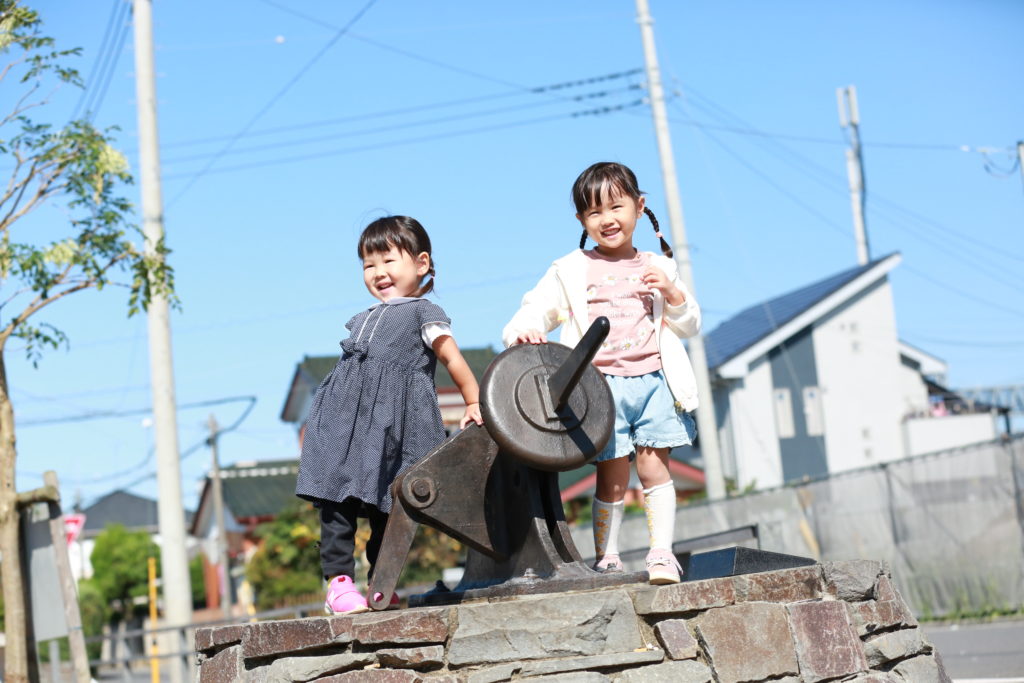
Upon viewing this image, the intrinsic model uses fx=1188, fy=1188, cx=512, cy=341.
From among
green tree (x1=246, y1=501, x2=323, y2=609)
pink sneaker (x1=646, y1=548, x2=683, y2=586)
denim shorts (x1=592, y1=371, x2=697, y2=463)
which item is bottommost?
green tree (x1=246, y1=501, x2=323, y2=609)

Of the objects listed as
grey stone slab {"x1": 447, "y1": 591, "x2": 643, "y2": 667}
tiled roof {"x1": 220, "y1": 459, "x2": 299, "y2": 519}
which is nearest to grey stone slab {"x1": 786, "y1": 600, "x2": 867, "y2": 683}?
grey stone slab {"x1": 447, "y1": 591, "x2": 643, "y2": 667}

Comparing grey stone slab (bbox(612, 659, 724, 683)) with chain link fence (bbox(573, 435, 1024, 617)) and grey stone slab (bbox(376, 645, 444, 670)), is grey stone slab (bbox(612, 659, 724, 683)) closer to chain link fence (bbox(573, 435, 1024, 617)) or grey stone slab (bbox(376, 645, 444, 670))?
grey stone slab (bbox(376, 645, 444, 670))

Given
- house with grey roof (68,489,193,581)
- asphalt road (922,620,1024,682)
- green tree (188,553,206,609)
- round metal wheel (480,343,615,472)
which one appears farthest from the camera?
house with grey roof (68,489,193,581)

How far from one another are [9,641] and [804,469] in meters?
26.6

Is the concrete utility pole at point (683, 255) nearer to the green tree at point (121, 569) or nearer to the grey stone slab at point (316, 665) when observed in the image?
the grey stone slab at point (316, 665)

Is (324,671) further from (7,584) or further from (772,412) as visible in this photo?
(772,412)

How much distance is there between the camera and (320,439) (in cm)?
447

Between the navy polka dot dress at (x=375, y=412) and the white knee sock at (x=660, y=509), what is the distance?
866 mm

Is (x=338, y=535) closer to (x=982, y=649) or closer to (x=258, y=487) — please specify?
(x=982, y=649)

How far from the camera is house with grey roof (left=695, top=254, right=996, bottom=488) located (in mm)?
30547

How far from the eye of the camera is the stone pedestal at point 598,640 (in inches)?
153

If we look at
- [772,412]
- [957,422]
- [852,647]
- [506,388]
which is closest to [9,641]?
[506,388]

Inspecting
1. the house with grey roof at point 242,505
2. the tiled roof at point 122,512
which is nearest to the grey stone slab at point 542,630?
the house with grey roof at point 242,505

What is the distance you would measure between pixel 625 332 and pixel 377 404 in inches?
39.7
